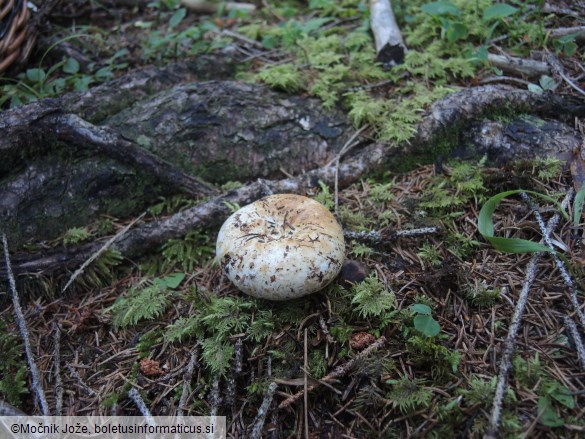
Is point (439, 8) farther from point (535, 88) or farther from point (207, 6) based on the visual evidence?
point (207, 6)

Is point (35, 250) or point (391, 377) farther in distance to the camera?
point (35, 250)

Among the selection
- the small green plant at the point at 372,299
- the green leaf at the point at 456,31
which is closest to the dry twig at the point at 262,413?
the small green plant at the point at 372,299

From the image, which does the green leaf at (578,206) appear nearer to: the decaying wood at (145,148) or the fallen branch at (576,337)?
the fallen branch at (576,337)

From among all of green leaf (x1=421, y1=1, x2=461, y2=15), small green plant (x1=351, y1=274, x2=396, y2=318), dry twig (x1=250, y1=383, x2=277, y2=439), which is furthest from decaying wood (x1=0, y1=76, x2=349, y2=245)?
dry twig (x1=250, y1=383, x2=277, y2=439)

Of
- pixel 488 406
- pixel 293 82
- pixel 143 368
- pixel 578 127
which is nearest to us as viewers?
pixel 488 406

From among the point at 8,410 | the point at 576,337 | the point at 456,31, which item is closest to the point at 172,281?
the point at 8,410

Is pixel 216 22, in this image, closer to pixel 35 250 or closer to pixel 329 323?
pixel 35 250

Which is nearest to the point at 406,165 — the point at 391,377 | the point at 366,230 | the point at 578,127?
the point at 366,230

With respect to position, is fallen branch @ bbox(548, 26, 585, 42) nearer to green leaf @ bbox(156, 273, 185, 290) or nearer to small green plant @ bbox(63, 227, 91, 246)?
green leaf @ bbox(156, 273, 185, 290)
